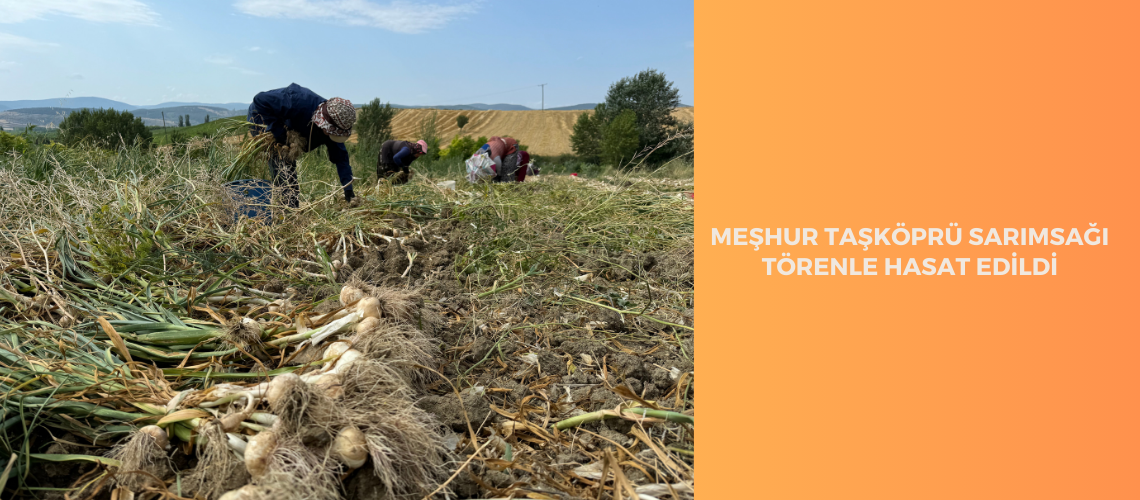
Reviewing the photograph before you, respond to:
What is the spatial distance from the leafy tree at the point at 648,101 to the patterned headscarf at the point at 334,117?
23.9 m

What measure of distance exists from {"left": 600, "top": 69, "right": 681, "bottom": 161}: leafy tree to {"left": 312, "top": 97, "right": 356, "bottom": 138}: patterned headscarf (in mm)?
23931

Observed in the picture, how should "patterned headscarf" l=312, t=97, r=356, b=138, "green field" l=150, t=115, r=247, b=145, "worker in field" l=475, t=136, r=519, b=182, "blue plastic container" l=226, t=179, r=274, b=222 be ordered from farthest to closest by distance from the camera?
"worker in field" l=475, t=136, r=519, b=182
"green field" l=150, t=115, r=247, b=145
"patterned headscarf" l=312, t=97, r=356, b=138
"blue plastic container" l=226, t=179, r=274, b=222

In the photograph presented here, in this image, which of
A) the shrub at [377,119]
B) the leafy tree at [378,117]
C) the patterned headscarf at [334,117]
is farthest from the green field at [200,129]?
the leafy tree at [378,117]

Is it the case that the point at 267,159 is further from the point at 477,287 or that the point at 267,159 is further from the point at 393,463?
the point at 393,463

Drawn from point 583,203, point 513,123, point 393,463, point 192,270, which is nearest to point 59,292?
point 192,270

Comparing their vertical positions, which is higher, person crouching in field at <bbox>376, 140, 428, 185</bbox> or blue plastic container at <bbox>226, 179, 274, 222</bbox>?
person crouching in field at <bbox>376, 140, 428, 185</bbox>

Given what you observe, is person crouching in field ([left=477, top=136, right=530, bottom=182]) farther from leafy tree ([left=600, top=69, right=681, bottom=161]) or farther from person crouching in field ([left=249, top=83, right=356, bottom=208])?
leafy tree ([left=600, top=69, right=681, bottom=161])

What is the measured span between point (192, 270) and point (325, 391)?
171 centimetres

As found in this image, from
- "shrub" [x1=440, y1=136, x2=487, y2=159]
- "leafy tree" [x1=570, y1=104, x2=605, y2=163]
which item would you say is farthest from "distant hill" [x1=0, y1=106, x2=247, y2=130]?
"leafy tree" [x1=570, y1=104, x2=605, y2=163]

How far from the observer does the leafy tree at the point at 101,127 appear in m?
6.85

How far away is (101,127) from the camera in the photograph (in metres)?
7.64

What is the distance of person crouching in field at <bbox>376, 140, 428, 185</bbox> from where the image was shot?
693 cm

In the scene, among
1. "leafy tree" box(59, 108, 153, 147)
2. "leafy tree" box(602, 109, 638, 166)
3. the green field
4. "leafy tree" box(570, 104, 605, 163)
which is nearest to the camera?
the green field

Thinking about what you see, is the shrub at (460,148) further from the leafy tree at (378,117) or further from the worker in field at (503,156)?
the worker in field at (503,156)
